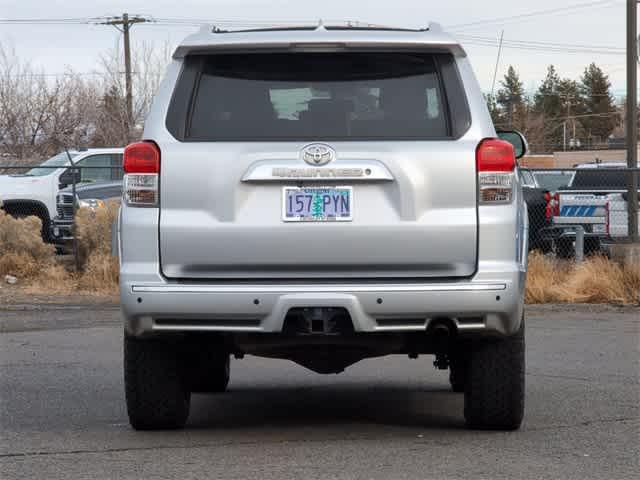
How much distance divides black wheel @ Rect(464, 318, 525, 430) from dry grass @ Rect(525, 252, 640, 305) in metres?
9.03

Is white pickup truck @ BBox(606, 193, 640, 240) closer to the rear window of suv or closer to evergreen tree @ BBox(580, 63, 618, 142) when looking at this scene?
the rear window of suv

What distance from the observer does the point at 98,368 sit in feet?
35.1

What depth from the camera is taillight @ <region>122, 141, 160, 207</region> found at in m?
6.69

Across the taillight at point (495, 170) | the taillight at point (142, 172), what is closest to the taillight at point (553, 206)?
the taillight at point (495, 170)

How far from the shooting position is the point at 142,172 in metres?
6.71

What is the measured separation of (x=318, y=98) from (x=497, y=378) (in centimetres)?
170

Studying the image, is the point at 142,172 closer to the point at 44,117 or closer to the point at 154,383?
the point at 154,383

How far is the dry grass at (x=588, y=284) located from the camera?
1602 centimetres

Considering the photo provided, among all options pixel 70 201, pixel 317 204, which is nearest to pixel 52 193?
pixel 70 201

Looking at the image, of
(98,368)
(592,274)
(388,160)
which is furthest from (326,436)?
(592,274)

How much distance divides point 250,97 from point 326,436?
6.02ft

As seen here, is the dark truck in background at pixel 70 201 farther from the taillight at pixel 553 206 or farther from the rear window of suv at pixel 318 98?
the rear window of suv at pixel 318 98

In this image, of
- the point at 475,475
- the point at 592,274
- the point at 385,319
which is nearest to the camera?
the point at 475,475

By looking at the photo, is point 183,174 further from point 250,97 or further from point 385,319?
point 385,319
